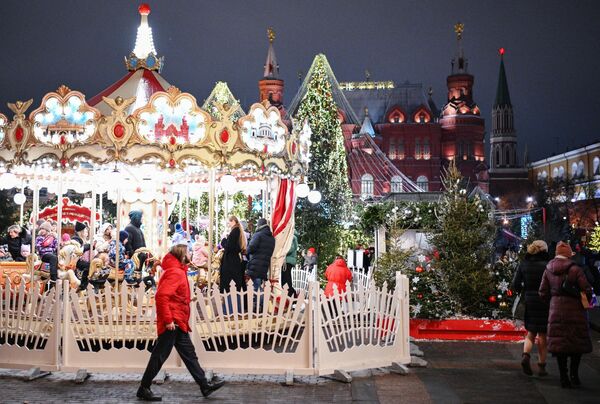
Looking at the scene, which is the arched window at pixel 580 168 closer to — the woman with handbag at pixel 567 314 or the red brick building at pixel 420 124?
the red brick building at pixel 420 124

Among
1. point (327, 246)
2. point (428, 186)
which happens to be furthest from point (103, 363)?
point (428, 186)

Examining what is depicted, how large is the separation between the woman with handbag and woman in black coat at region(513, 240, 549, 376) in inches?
27.6

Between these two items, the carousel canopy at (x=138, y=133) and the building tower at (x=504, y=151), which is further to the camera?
the building tower at (x=504, y=151)

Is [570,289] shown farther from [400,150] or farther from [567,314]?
[400,150]

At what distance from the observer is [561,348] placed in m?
9.31

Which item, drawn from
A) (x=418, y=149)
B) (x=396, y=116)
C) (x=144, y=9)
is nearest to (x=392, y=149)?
(x=418, y=149)

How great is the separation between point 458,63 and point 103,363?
91.9 meters

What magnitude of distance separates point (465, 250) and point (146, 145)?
632cm

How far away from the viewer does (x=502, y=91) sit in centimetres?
10769

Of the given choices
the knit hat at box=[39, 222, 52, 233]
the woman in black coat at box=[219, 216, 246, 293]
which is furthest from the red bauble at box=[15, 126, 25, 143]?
the woman in black coat at box=[219, 216, 246, 293]

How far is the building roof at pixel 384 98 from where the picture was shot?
94.4 metres

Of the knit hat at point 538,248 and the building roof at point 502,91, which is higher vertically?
the building roof at point 502,91

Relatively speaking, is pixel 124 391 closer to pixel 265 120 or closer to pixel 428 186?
pixel 265 120

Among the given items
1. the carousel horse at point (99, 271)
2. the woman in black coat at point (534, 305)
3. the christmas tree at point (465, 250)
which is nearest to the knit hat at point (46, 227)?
the carousel horse at point (99, 271)
